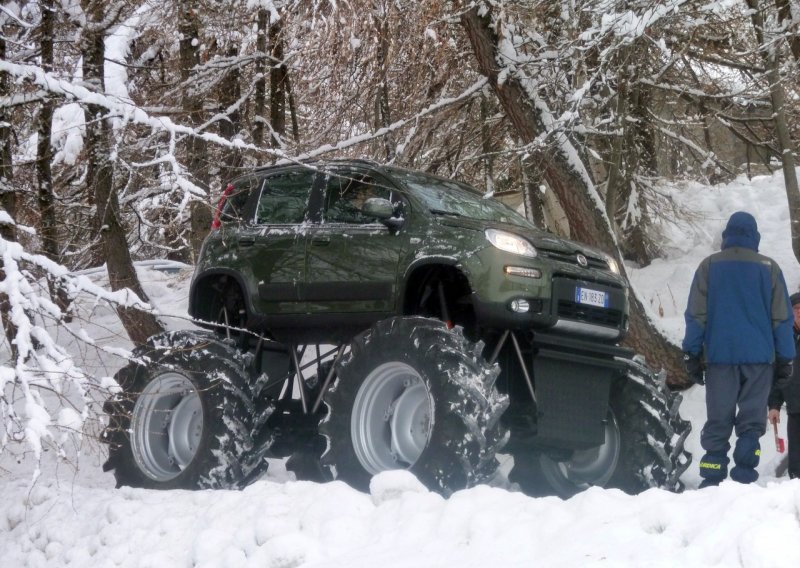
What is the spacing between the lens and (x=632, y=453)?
681 centimetres

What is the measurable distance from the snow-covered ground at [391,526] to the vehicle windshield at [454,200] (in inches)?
84.1

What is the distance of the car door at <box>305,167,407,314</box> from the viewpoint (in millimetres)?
6766

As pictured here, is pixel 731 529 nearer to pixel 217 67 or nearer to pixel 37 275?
pixel 37 275

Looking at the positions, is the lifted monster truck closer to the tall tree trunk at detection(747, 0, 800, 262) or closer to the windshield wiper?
the windshield wiper

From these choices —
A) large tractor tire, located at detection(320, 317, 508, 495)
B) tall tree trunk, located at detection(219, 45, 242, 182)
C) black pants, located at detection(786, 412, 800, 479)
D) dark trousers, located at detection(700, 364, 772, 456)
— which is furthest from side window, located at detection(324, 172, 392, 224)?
tall tree trunk, located at detection(219, 45, 242, 182)

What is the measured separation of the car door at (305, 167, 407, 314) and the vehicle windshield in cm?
19

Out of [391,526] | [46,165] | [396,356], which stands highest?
[46,165]

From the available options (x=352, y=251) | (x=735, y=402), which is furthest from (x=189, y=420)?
(x=735, y=402)

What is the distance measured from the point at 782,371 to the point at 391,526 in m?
3.20

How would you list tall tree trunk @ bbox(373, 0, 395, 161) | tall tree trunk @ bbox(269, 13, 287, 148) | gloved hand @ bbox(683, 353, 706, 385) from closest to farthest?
gloved hand @ bbox(683, 353, 706, 385)
tall tree trunk @ bbox(373, 0, 395, 161)
tall tree trunk @ bbox(269, 13, 287, 148)

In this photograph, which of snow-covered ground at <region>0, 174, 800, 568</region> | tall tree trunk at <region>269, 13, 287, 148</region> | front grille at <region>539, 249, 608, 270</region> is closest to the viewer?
snow-covered ground at <region>0, 174, 800, 568</region>

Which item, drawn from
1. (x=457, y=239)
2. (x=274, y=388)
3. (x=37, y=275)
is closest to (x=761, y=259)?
(x=457, y=239)

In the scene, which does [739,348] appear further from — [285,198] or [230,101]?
[230,101]

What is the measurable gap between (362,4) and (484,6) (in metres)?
2.31
